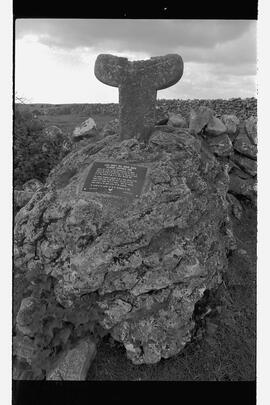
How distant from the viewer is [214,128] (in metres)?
8.08

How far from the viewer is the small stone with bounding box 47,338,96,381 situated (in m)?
4.41

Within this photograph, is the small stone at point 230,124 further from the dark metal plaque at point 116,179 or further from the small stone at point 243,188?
the dark metal plaque at point 116,179

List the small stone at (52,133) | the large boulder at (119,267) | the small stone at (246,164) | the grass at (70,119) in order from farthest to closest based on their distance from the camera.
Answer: the grass at (70,119)
the small stone at (52,133)
the small stone at (246,164)
the large boulder at (119,267)

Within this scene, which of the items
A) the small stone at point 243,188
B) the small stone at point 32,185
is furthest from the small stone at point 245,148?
the small stone at point 32,185

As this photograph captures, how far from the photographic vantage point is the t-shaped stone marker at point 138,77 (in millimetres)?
5562

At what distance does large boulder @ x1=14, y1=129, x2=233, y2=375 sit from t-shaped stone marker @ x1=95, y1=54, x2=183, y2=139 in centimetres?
105

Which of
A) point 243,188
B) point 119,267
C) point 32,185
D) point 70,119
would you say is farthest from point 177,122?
point 70,119

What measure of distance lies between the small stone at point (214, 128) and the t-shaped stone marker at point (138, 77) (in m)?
2.56

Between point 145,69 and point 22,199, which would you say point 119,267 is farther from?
point 22,199

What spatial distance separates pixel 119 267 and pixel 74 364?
1285 mm

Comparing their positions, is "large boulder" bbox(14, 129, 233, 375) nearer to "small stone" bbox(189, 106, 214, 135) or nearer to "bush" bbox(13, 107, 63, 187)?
"small stone" bbox(189, 106, 214, 135)

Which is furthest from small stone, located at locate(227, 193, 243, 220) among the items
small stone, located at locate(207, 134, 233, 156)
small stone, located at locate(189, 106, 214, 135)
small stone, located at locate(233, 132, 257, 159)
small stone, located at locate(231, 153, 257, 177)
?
small stone, located at locate(189, 106, 214, 135)

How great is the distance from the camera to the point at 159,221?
482 centimetres
